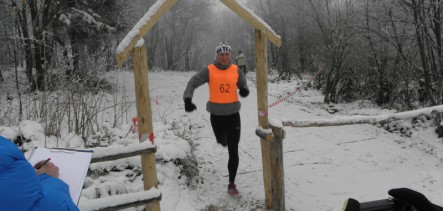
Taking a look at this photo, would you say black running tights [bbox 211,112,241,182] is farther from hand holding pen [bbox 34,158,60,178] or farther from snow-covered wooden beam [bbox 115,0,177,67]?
hand holding pen [bbox 34,158,60,178]

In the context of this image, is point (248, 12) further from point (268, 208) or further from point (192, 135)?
point (192, 135)

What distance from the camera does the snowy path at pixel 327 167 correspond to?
495 centimetres

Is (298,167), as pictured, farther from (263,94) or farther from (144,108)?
(144,108)

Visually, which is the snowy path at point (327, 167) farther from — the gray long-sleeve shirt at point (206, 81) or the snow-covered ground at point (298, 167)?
the gray long-sleeve shirt at point (206, 81)

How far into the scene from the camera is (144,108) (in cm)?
358

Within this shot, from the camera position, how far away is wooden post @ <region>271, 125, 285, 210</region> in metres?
4.11

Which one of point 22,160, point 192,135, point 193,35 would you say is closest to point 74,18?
point 192,135

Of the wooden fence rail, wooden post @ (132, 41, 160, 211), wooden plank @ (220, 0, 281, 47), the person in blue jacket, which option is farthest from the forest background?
the person in blue jacket

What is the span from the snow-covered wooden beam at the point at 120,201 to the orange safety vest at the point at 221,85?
1647mm

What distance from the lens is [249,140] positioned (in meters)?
7.93

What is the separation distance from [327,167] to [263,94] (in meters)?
2.44

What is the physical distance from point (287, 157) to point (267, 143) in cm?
232

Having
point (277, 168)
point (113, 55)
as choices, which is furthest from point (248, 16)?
point (113, 55)

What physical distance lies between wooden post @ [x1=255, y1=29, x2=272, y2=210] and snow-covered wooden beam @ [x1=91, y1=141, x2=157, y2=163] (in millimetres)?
1573
